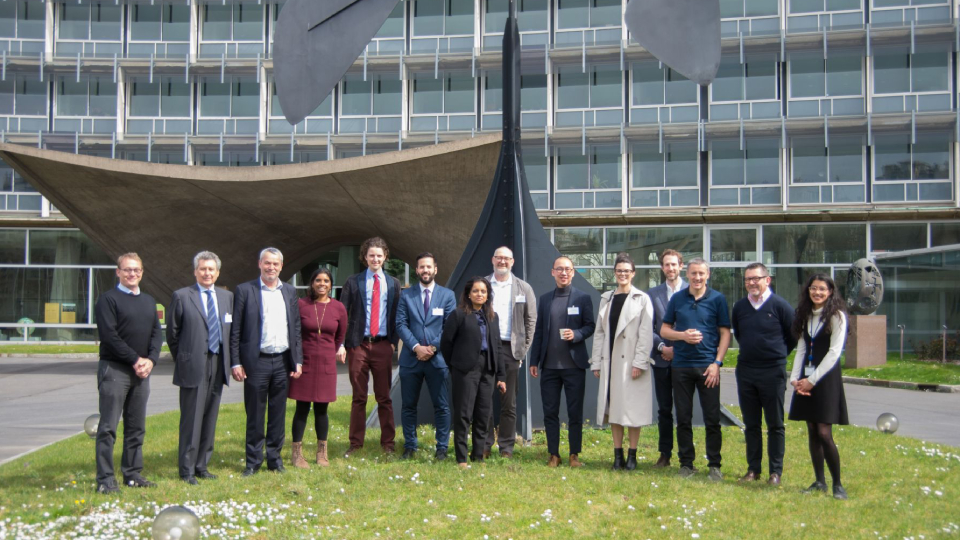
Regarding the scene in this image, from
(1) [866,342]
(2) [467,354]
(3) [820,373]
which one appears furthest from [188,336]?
(1) [866,342]

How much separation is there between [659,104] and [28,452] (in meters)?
22.3

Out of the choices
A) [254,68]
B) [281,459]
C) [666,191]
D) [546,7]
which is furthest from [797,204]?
[281,459]

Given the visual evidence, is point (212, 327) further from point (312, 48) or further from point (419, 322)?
point (312, 48)

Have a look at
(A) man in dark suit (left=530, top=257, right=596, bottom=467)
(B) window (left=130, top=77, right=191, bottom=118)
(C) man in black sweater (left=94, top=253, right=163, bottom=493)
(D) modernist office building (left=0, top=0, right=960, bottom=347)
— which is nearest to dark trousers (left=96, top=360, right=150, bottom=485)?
(C) man in black sweater (left=94, top=253, right=163, bottom=493)

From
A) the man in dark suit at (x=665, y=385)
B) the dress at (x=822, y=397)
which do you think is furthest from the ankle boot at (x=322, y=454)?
the dress at (x=822, y=397)

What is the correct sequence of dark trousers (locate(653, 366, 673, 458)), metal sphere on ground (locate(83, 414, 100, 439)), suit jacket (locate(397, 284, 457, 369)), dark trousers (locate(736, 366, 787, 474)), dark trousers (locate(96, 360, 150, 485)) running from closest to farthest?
dark trousers (locate(96, 360, 150, 485)), dark trousers (locate(736, 366, 787, 474)), dark trousers (locate(653, 366, 673, 458)), suit jacket (locate(397, 284, 457, 369)), metal sphere on ground (locate(83, 414, 100, 439))

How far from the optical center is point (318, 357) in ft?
20.5

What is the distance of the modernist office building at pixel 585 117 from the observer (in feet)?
80.6

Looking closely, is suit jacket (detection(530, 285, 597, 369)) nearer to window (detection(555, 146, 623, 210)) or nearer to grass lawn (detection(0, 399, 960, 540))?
grass lawn (detection(0, 399, 960, 540))

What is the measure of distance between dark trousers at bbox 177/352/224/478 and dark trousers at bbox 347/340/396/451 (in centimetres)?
114

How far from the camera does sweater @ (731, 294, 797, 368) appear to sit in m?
5.86

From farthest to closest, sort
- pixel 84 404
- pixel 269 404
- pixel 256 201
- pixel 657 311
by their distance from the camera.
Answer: pixel 256 201 → pixel 84 404 → pixel 657 311 → pixel 269 404

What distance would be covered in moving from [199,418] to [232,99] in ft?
79.1

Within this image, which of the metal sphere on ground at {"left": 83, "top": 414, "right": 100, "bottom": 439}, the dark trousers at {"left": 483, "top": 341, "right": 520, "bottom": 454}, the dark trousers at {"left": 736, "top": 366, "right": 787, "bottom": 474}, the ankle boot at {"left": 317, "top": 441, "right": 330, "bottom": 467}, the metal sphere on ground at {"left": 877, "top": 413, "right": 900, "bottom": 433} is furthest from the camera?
the metal sphere on ground at {"left": 877, "top": 413, "right": 900, "bottom": 433}
